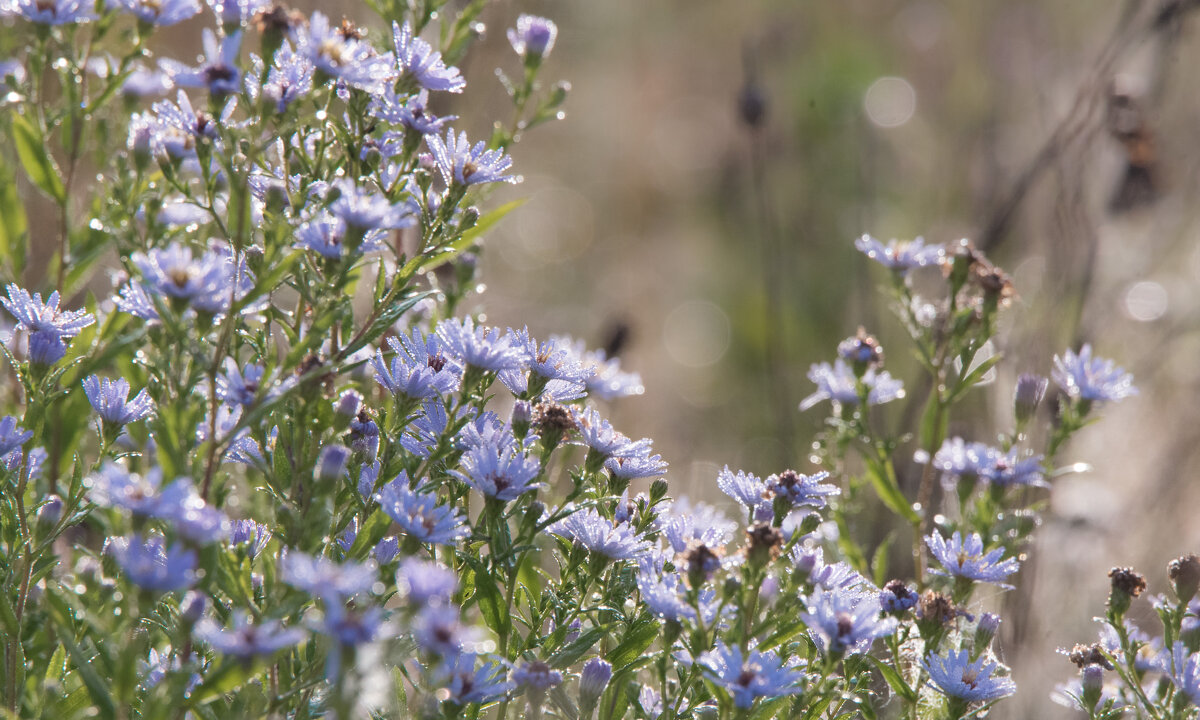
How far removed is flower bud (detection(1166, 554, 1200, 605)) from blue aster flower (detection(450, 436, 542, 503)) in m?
0.91

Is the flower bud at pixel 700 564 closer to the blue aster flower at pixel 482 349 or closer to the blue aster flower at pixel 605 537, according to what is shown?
the blue aster flower at pixel 605 537

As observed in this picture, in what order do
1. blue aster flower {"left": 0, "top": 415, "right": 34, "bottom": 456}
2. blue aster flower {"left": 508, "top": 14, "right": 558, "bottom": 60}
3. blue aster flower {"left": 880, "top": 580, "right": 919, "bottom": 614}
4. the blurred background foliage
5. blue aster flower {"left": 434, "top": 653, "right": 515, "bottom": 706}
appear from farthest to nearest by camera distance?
the blurred background foliage, blue aster flower {"left": 508, "top": 14, "right": 558, "bottom": 60}, blue aster flower {"left": 880, "top": 580, "right": 919, "bottom": 614}, blue aster flower {"left": 0, "top": 415, "right": 34, "bottom": 456}, blue aster flower {"left": 434, "top": 653, "right": 515, "bottom": 706}

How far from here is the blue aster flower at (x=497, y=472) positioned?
47.1 inches

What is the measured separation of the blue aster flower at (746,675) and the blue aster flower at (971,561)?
406 mm

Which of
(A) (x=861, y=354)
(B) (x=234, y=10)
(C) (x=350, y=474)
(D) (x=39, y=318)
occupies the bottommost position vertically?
(C) (x=350, y=474)

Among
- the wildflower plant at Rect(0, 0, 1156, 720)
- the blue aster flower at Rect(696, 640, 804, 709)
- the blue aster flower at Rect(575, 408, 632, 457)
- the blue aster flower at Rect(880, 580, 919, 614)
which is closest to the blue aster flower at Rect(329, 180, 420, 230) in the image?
the wildflower plant at Rect(0, 0, 1156, 720)

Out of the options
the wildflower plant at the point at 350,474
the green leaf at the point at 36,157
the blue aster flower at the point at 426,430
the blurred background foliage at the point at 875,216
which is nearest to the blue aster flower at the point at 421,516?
the wildflower plant at the point at 350,474

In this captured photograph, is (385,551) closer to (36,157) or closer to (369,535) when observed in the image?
(369,535)

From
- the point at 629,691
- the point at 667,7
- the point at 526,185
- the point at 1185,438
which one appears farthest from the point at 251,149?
the point at 667,7

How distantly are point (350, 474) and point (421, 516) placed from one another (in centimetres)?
22

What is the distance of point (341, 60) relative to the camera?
121 cm

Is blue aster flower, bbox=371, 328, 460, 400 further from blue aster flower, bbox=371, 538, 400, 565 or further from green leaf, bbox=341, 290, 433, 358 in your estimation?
blue aster flower, bbox=371, 538, 400, 565

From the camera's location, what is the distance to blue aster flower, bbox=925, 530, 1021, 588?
146 centimetres

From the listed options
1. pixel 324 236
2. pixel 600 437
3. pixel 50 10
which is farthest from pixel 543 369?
pixel 50 10
